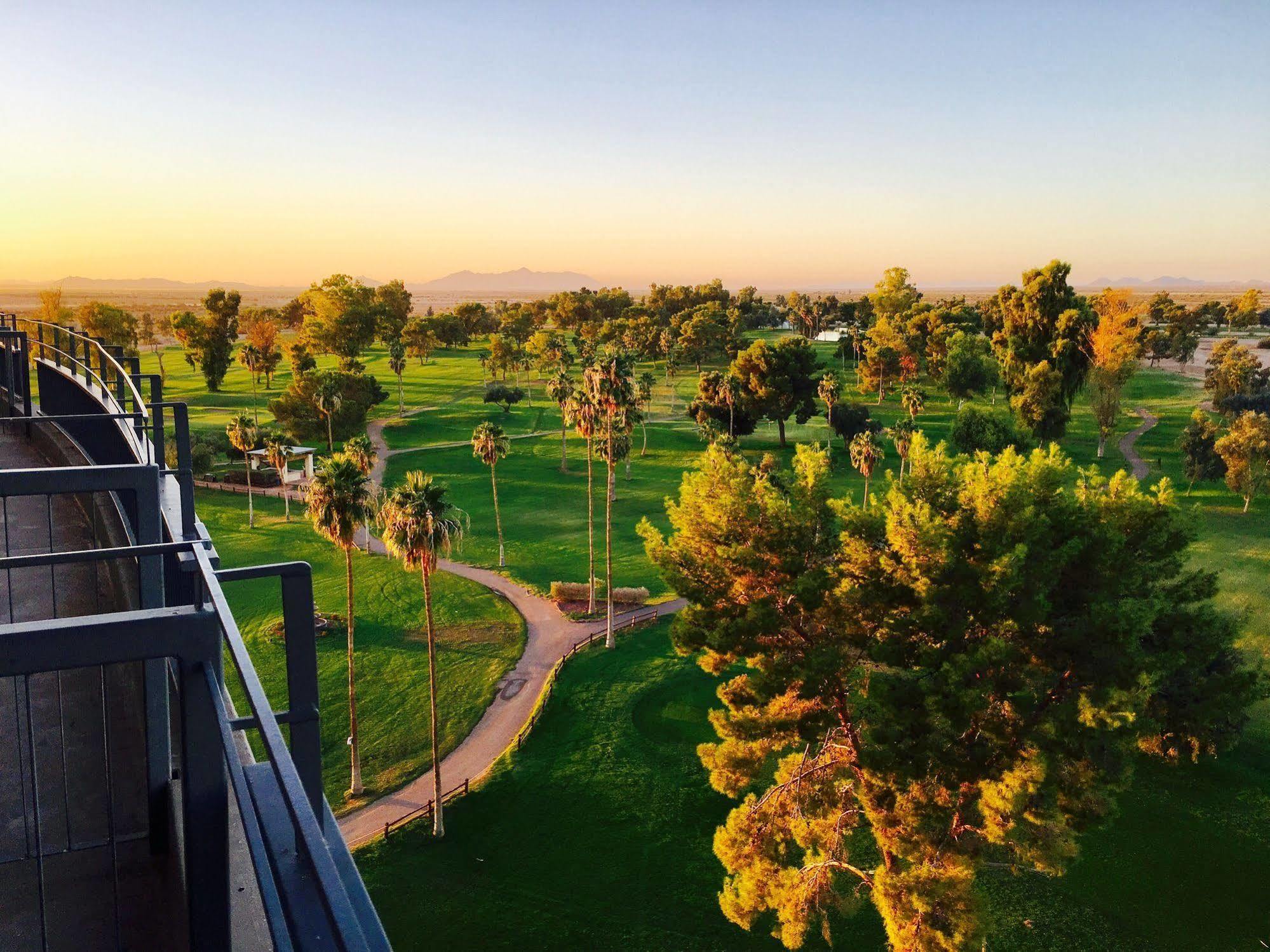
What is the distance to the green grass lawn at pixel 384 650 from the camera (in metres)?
32.1

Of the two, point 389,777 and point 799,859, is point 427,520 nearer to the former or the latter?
point 389,777

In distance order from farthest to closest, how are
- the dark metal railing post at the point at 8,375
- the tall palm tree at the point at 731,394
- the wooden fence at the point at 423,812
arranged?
1. the tall palm tree at the point at 731,394
2. the wooden fence at the point at 423,812
3. the dark metal railing post at the point at 8,375

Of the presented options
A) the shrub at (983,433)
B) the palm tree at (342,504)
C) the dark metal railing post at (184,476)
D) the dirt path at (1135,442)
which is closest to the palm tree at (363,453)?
the palm tree at (342,504)

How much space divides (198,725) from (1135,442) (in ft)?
291

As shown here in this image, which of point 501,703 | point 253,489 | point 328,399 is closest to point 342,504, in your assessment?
point 501,703

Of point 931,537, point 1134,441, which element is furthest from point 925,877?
point 1134,441

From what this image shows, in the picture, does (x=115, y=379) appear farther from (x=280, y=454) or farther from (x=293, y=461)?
(x=293, y=461)

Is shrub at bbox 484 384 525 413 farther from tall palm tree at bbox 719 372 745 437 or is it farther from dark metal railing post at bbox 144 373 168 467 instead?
dark metal railing post at bbox 144 373 168 467

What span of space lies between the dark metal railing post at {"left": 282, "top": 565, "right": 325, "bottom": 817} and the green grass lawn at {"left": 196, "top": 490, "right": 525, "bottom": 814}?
2328cm

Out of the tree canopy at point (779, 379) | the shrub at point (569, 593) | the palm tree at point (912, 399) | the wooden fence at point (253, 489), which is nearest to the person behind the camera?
the shrub at point (569, 593)

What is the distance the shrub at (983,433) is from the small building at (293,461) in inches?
1894

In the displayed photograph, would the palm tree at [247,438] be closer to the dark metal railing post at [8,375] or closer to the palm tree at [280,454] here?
the palm tree at [280,454]

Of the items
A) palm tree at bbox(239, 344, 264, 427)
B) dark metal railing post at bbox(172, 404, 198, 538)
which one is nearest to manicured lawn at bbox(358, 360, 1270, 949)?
dark metal railing post at bbox(172, 404, 198, 538)

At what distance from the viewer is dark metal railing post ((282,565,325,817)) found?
4.43 m
